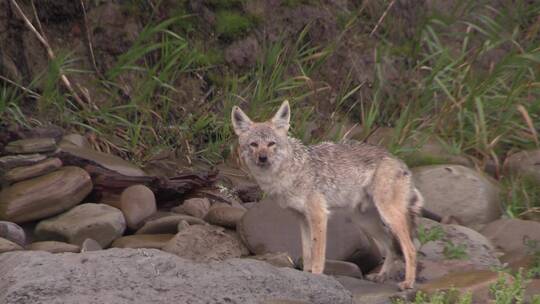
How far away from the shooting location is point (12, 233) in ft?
28.6

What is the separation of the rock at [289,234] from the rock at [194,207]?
37.6 inches

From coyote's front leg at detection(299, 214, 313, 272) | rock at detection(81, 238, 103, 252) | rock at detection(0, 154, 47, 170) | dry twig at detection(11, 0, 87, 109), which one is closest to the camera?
rock at detection(81, 238, 103, 252)

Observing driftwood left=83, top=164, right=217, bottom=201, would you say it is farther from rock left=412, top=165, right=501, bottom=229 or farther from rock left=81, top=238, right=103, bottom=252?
rock left=412, top=165, right=501, bottom=229

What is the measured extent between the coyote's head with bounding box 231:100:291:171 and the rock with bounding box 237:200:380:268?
48 cm

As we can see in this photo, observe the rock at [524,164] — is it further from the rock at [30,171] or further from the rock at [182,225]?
the rock at [30,171]

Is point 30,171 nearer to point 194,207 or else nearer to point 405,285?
point 194,207

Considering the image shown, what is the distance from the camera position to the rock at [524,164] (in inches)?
471

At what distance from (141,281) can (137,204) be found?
11.4 feet

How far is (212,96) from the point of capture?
40.7 feet

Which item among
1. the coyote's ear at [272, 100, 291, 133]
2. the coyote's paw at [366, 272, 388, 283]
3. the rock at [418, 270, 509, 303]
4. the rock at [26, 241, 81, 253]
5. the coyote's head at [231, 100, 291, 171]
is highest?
the coyote's ear at [272, 100, 291, 133]

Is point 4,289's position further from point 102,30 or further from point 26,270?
point 102,30

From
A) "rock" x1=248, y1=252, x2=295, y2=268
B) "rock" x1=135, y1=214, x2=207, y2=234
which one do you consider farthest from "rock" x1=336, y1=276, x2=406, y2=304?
"rock" x1=135, y1=214, x2=207, y2=234

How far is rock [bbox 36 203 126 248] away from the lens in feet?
29.3

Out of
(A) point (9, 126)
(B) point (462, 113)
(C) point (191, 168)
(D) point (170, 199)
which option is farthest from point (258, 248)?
(B) point (462, 113)
